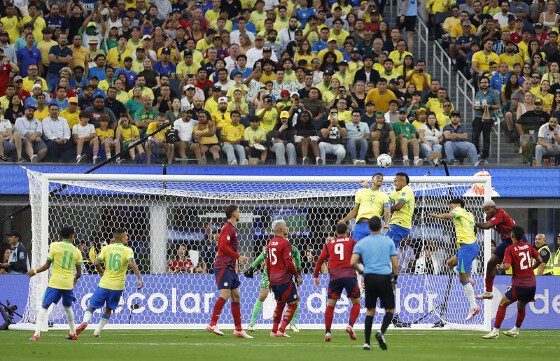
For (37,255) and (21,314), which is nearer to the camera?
(37,255)

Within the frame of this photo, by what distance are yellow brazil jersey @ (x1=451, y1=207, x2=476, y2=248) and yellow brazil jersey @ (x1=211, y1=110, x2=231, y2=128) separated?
618cm

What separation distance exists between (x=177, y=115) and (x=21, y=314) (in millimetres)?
5584

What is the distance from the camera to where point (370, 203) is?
1608cm

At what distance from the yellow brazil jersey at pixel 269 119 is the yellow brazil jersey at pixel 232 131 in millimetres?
533

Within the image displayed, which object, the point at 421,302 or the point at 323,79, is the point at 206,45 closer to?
the point at 323,79

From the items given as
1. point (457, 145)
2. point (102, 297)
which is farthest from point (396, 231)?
point (457, 145)

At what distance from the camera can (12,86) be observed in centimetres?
2284

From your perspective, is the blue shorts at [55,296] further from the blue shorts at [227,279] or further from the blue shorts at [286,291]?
the blue shorts at [286,291]

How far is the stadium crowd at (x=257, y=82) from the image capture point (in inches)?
857

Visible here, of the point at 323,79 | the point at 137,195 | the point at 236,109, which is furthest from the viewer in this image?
the point at 323,79

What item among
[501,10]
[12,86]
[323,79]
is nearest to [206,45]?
[323,79]

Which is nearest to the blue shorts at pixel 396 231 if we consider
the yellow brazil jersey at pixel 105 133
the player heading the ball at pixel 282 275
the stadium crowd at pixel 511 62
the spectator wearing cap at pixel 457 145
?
the player heading the ball at pixel 282 275

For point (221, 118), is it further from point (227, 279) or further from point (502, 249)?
point (502, 249)

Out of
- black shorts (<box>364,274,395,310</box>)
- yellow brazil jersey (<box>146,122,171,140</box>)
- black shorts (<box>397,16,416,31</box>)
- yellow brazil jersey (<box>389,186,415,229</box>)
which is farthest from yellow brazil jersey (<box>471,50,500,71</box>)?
black shorts (<box>364,274,395,310</box>)
